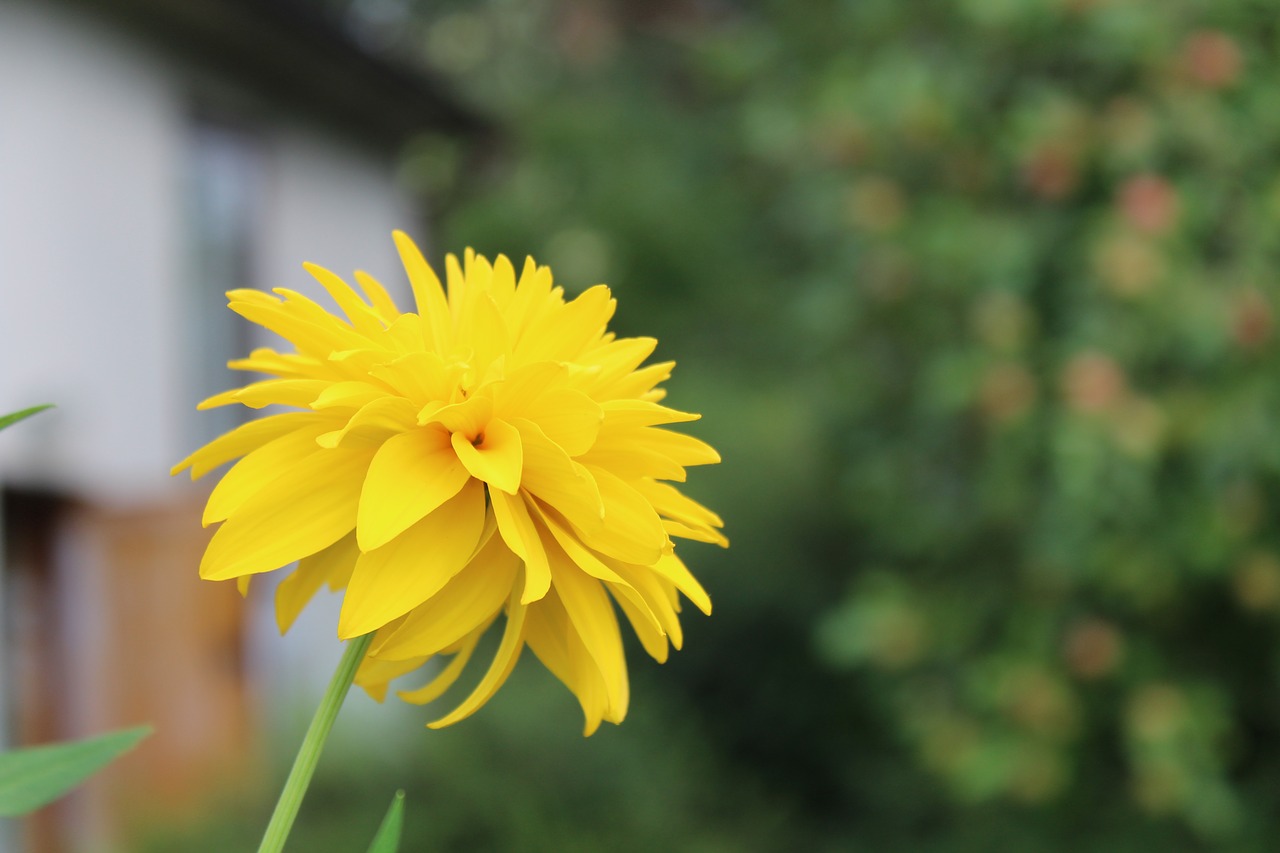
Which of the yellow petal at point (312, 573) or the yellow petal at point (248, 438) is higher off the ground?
the yellow petal at point (248, 438)

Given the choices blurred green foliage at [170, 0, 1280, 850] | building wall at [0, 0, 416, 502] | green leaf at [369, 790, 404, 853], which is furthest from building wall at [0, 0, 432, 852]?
green leaf at [369, 790, 404, 853]

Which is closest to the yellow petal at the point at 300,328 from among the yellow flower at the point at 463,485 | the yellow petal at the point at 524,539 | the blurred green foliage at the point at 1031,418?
the yellow flower at the point at 463,485

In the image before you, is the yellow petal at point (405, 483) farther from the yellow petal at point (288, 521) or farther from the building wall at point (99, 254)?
the building wall at point (99, 254)

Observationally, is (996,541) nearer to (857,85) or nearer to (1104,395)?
(1104,395)

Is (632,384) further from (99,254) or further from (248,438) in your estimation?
(99,254)

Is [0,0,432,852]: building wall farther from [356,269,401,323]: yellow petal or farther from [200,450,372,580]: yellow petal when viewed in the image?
[200,450,372,580]: yellow petal

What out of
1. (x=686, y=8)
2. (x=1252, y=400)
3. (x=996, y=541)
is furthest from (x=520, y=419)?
(x=686, y=8)

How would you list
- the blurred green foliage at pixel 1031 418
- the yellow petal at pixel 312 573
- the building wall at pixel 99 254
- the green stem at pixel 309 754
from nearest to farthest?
1. the green stem at pixel 309 754
2. the yellow petal at pixel 312 573
3. the blurred green foliage at pixel 1031 418
4. the building wall at pixel 99 254
